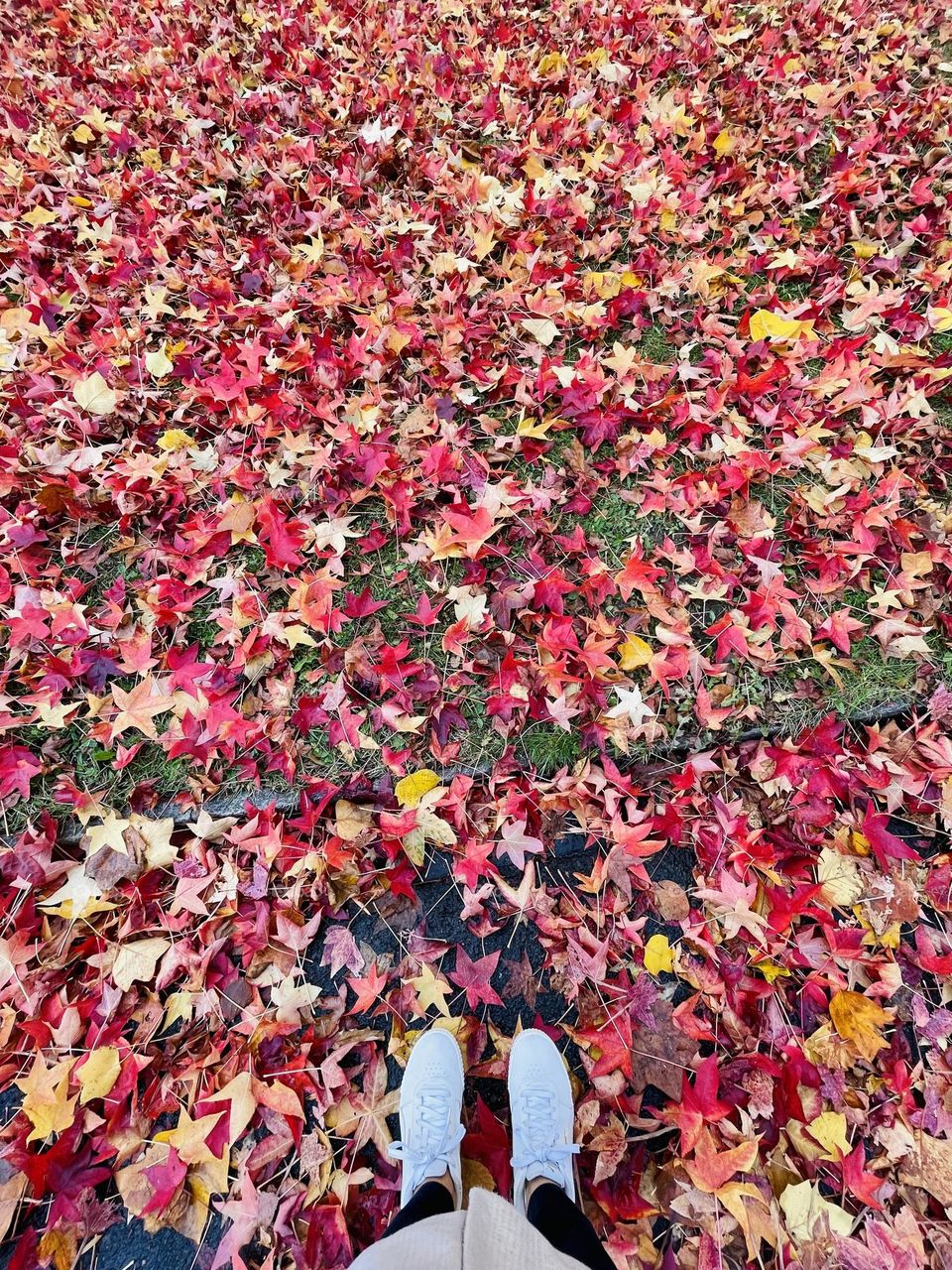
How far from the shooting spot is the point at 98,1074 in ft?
4.89

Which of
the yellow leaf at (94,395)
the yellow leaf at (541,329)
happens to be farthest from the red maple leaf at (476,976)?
the yellow leaf at (94,395)

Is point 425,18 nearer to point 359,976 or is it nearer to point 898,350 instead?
point 898,350

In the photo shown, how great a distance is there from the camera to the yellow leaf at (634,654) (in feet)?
6.50

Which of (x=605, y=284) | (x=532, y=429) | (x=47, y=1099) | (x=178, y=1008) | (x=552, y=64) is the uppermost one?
(x=552, y=64)

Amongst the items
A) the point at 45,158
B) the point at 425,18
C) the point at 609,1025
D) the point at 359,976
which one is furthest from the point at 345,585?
the point at 425,18

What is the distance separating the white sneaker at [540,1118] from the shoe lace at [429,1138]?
16cm

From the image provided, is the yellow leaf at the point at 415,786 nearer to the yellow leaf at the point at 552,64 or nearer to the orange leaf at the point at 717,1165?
the orange leaf at the point at 717,1165

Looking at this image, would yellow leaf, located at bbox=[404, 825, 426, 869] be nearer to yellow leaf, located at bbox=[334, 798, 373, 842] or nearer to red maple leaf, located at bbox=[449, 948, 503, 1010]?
yellow leaf, located at bbox=[334, 798, 373, 842]

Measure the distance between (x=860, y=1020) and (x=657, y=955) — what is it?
0.50 m

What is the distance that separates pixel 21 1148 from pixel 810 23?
6288 millimetres

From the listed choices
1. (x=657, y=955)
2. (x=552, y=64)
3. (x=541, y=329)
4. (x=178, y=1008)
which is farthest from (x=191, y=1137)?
(x=552, y=64)

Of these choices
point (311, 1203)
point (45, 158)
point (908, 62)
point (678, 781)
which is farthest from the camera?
point (908, 62)

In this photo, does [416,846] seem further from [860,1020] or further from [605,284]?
[605,284]

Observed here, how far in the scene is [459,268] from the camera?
2715mm
